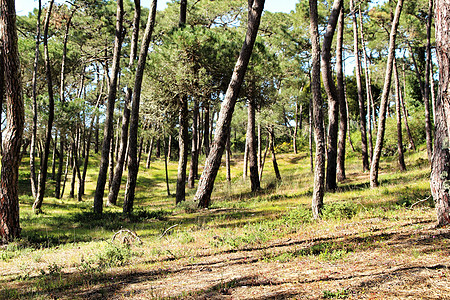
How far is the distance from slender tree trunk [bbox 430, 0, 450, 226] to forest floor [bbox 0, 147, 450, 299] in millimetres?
463

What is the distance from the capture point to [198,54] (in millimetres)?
13047

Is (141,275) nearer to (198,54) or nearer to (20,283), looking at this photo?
(20,283)

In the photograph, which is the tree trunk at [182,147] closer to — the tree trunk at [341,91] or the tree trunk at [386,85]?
the tree trunk at [341,91]

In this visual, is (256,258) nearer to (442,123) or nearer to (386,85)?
(442,123)

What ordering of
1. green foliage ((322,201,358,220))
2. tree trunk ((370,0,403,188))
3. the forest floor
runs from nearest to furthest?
the forest floor, green foliage ((322,201,358,220)), tree trunk ((370,0,403,188))

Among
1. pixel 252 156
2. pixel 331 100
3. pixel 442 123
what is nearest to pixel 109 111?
pixel 252 156

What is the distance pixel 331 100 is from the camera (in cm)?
1119

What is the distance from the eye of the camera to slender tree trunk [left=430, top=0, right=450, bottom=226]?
4.47m

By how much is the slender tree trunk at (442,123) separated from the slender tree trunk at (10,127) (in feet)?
26.2

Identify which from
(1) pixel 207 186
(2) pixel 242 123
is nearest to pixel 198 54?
(1) pixel 207 186

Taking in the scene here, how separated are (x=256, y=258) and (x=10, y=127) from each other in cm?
599

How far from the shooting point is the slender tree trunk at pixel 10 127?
6.86m

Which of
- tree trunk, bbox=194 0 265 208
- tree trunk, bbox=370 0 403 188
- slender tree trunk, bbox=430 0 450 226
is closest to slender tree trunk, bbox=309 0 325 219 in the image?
slender tree trunk, bbox=430 0 450 226

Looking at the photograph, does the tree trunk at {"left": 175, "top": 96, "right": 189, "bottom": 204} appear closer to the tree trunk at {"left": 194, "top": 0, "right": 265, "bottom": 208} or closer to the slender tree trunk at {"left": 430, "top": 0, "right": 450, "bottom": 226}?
the tree trunk at {"left": 194, "top": 0, "right": 265, "bottom": 208}
